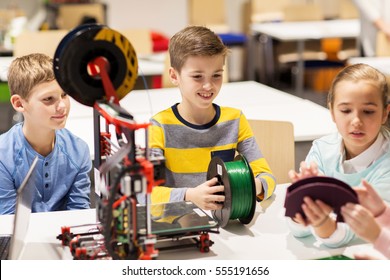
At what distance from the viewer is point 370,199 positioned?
1395mm

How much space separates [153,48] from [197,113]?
9.39 ft

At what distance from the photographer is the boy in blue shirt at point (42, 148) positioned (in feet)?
6.39

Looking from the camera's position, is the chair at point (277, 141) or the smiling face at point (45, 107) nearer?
the smiling face at point (45, 107)

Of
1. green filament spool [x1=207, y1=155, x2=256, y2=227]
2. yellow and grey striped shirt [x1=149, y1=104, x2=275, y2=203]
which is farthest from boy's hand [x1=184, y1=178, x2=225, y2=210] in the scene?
yellow and grey striped shirt [x1=149, y1=104, x2=275, y2=203]

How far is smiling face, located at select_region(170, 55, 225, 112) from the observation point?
75.7 inches

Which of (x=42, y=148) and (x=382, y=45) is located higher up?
(x=382, y=45)

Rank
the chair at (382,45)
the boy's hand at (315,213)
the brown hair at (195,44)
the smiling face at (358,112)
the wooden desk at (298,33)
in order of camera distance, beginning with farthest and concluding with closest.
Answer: the wooden desk at (298,33), the chair at (382,45), the brown hair at (195,44), the smiling face at (358,112), the boy's hand at (315,213)

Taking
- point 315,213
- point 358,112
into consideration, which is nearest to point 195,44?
point 358,112

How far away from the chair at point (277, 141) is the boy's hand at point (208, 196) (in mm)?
602

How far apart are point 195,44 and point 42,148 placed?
585 mm

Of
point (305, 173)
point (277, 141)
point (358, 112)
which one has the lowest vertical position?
point (277, 141)

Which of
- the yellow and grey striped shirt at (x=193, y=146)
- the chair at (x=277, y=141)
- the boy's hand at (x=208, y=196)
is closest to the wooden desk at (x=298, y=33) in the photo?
the chair at (x=277, y=141)

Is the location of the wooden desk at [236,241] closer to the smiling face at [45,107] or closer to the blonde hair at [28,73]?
the smiling face at [45,107]

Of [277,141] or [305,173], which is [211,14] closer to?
[277,141]
